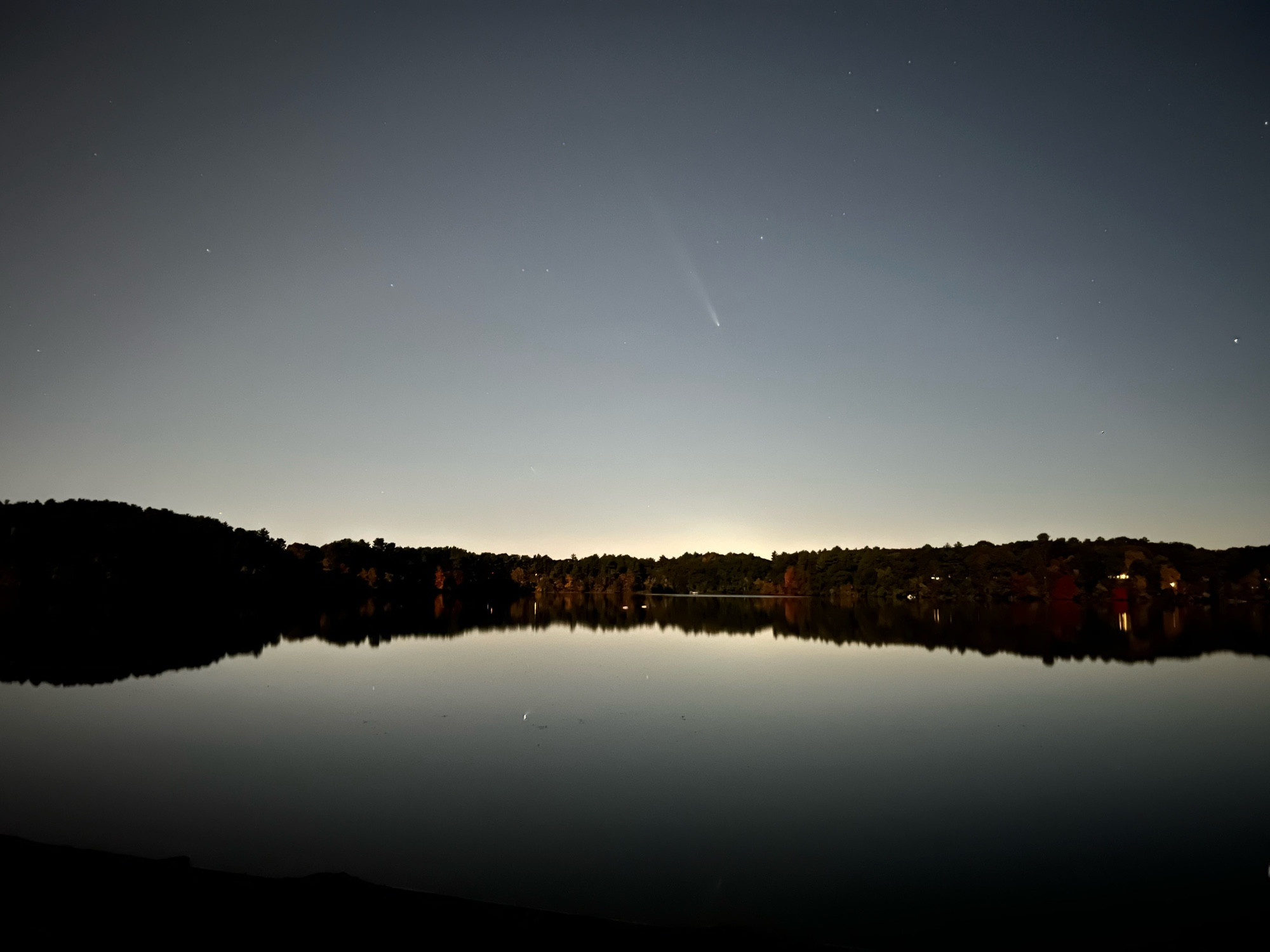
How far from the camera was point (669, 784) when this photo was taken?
1620cm

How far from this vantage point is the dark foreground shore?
7.72 m

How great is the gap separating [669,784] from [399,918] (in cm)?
888

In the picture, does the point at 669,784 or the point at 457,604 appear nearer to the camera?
the point at 669,784

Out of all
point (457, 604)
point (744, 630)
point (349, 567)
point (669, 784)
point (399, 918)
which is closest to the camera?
point (399, 918)

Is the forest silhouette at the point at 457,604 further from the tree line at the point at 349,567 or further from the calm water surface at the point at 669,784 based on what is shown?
the calm water surface at the point at 669,784

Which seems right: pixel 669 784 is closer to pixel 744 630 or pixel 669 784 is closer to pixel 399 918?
pixel 399 918

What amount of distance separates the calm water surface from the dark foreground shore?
2.60 ft

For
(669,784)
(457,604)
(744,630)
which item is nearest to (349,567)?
(457,604)

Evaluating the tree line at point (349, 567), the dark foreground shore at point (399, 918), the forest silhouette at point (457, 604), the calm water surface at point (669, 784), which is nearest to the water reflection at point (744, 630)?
the forest silhouette at point (457, 604)

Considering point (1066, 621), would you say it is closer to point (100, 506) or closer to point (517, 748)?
point (517, 748)

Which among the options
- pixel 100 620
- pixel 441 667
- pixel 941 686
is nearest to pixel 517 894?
pixel 941 686

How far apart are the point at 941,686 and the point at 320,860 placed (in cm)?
2708

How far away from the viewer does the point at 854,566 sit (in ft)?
594

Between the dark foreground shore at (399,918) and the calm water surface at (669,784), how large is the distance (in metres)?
0.79
